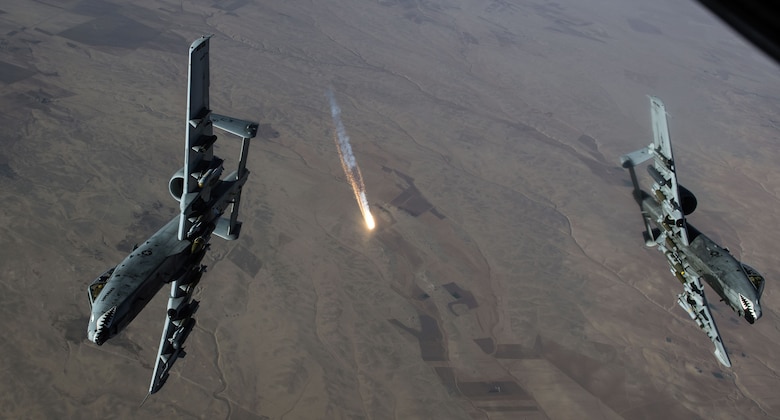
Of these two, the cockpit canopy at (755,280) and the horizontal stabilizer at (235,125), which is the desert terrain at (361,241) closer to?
the cockpit canopy at (755,280)

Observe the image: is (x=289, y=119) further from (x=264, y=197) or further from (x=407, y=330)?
(x=407, y=330)

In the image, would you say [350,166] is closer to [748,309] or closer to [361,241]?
[361,241]

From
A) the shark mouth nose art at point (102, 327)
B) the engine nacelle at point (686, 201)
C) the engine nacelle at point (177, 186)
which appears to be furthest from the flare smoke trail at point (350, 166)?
the shark mouth nose art at point (102, 327)

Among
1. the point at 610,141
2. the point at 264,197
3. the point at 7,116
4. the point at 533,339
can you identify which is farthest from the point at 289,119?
the point at 610,141

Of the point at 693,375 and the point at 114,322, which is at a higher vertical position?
the point at 114,322

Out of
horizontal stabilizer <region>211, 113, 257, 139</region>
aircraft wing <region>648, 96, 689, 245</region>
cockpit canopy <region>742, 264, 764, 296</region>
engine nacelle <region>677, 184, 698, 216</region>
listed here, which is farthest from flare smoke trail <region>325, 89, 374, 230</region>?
cockpit canopy <region>742, 264, 764, 296</region>
